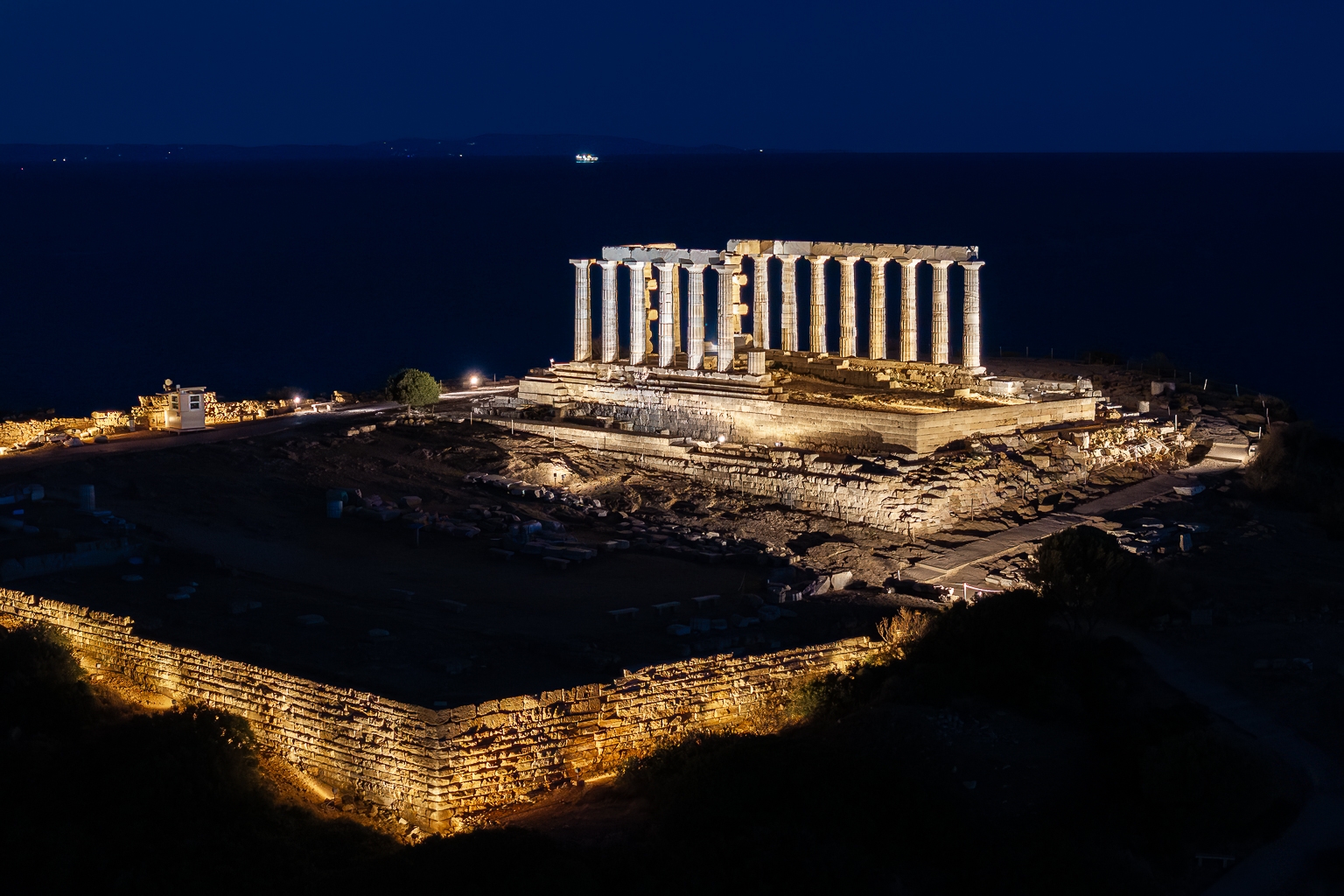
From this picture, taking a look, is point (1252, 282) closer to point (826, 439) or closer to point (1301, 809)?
point (826, 439)

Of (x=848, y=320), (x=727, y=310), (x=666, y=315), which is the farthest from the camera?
(x=848, y=320)

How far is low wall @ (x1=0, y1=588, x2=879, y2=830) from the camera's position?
890 inches

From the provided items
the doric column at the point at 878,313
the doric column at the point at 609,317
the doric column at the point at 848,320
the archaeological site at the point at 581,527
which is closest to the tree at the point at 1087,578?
the archaeological site at the point at 581,527

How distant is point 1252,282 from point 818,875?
90.1 metres

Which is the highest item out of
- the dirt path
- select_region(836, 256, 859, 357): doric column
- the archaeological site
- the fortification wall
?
select_region(836, 256, 859, 357): doric column

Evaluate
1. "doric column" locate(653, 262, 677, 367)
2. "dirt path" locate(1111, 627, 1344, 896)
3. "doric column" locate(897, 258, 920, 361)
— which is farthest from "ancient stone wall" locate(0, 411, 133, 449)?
"dirt path" locate(1111, 627, 1344, 896)

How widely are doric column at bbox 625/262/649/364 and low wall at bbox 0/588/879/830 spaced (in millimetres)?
22053

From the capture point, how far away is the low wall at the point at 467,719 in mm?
22609

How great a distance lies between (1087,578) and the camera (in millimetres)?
27766

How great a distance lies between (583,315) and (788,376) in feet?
20.6

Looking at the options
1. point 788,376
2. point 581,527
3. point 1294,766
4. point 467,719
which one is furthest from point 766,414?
point 467,719

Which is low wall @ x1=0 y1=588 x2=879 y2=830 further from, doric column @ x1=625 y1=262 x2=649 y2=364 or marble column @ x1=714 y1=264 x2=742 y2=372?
doric column @ x1=625 y1=262 x2=649 y2=364

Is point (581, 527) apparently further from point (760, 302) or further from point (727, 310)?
point (760, 302)

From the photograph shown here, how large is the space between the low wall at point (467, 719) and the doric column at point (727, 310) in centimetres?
1974
